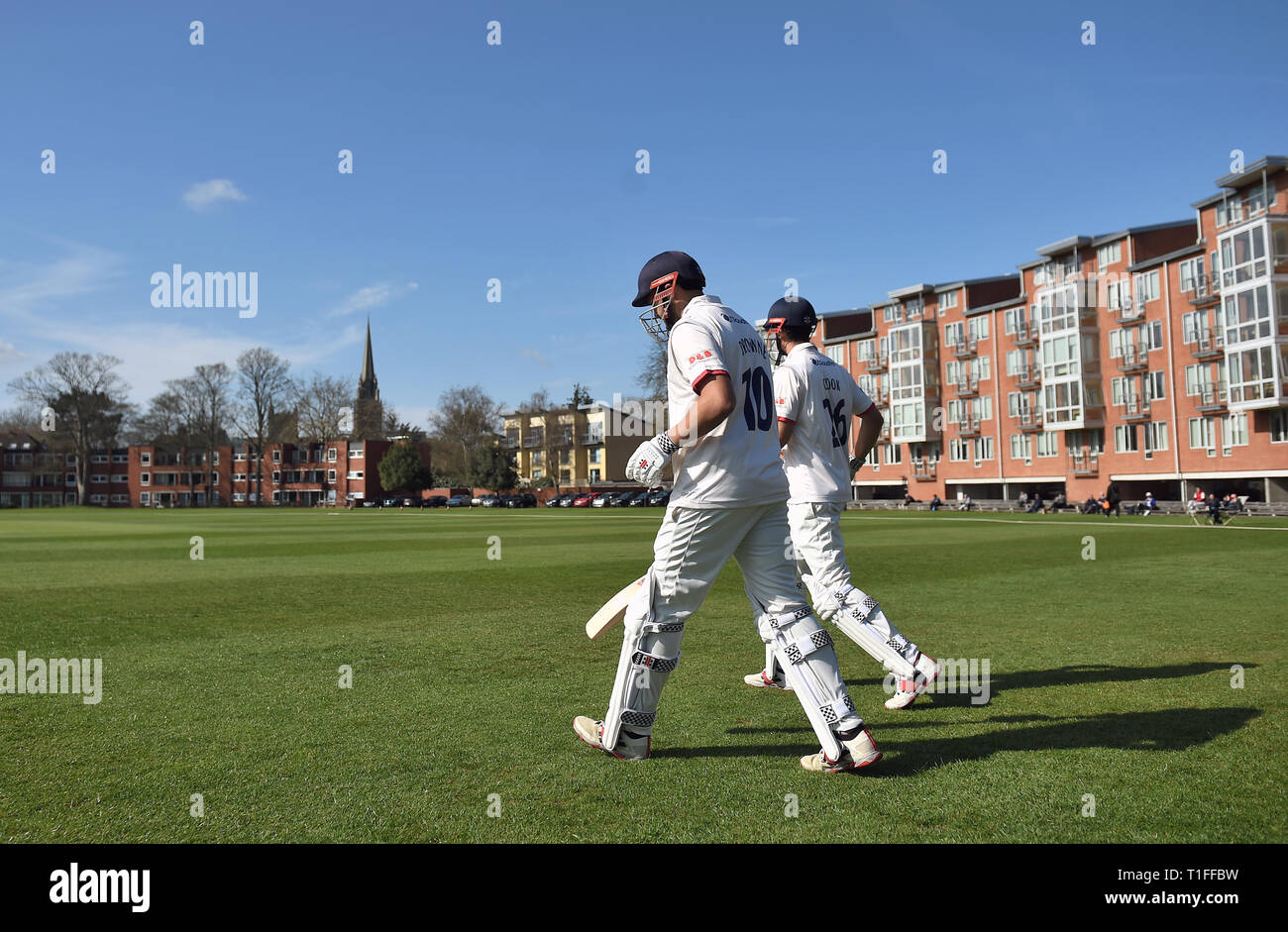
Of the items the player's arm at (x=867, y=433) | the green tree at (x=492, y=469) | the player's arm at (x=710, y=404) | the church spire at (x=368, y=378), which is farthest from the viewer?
the church spire at (x=368, y=378)

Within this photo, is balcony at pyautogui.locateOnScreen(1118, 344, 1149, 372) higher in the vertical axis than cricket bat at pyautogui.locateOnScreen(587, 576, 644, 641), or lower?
higher

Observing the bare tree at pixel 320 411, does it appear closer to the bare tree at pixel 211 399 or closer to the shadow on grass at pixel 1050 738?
the bare tree at pixel 211 399

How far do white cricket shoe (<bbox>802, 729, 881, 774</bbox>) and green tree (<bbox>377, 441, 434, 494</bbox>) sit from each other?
334ft

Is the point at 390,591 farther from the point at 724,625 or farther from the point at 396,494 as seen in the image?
the point at 396,494

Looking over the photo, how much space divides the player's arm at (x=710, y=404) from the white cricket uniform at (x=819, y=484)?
1.56 meters

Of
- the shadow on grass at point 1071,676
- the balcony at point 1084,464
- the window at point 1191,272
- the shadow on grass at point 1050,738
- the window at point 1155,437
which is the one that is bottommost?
the shadow on grass at point 1071,676

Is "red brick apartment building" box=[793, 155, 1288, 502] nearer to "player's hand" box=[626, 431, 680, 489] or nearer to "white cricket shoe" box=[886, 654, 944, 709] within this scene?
"white cricket shoe" box=[886, 654, 944, 709]

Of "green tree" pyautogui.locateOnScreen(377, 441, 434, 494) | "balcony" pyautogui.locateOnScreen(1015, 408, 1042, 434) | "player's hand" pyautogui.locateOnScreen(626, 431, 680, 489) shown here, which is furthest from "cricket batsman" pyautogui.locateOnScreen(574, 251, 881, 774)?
"green tree" pyautogui.locateOnScreen(377, 441, 434, 494)

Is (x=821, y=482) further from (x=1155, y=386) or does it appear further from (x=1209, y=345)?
(x=1155, y=386)

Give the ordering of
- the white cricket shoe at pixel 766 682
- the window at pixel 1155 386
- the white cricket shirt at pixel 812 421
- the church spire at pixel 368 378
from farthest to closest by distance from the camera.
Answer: the church spire at pixel 368 378, the window at pixel 1155 386, the white cricket shoe at pixel 766 682, the white cricket shirt at pixel 812 421

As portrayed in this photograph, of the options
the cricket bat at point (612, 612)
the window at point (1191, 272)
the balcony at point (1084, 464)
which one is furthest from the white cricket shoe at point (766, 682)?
the balcony at point (1084, 464)

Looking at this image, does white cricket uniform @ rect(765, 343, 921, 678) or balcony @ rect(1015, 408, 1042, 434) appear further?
balcony @ rect(1015, 408, 1042, 434)

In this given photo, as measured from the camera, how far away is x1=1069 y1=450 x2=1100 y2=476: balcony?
190 ft

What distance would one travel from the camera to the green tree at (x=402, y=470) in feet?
334
